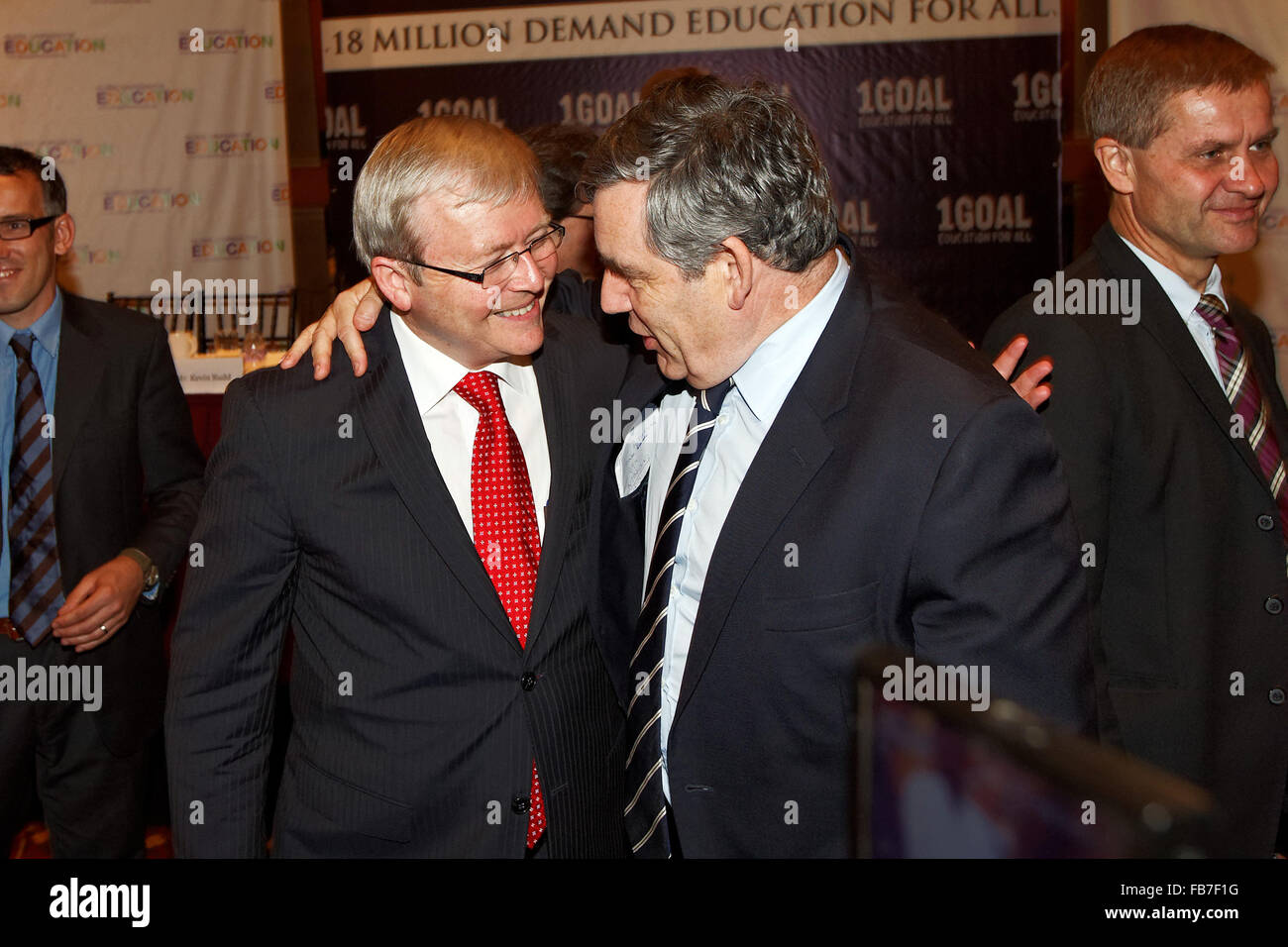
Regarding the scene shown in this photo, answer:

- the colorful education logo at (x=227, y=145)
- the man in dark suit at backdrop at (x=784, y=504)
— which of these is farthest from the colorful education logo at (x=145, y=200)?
the man in dark suit at backdrop at (x=784, y=504)

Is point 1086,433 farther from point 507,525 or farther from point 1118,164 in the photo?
point 507,525

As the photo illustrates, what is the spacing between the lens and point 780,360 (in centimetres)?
162

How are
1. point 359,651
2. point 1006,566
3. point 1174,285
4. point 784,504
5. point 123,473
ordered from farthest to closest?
point 123,473 < point 1174,285 < point 359,651 < point 784,504 < point 1006,566

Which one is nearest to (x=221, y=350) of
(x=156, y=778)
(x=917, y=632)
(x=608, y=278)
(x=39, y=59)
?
(x=156, y=778)

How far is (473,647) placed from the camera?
169 centimetres

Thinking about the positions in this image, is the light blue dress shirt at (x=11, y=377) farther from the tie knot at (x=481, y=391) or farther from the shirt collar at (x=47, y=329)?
the tie knot at (x=481, y=391)

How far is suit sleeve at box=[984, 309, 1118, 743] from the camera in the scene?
6.23 ft

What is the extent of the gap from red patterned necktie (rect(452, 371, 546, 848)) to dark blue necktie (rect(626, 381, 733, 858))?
0.16m

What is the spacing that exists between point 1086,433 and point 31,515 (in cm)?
241

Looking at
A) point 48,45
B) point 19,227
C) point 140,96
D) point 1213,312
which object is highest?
point 48,45

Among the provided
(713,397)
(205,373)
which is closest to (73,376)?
(205,373)

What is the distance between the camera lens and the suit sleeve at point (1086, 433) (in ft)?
6.23

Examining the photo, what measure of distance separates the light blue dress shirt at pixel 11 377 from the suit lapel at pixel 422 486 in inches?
59.3
